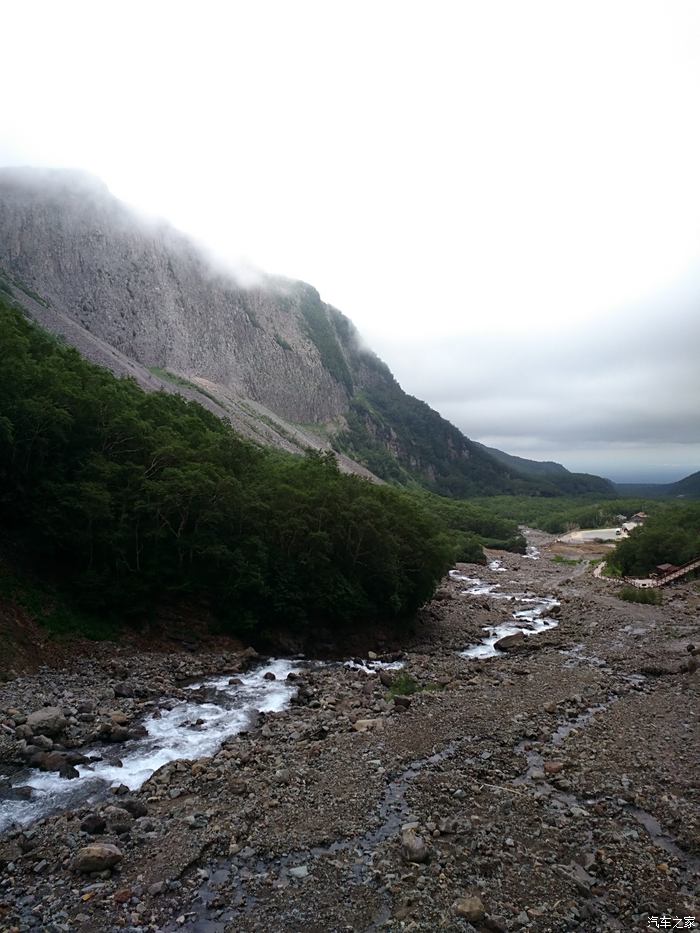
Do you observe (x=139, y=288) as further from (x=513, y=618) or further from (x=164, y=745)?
(x=164, y=745)

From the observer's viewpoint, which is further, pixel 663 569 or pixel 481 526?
pixel 481 526

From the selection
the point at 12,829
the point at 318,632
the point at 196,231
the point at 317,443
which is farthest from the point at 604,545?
the point at 196,231

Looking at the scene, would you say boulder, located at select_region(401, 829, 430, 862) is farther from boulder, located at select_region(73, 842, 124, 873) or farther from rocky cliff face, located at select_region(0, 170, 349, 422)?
rocky cliff face, located at select_region(0, 170, 349, 422)

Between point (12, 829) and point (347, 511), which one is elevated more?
point (347, 511)

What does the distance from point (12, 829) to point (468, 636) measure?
27.2m

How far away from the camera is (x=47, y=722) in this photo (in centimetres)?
1622

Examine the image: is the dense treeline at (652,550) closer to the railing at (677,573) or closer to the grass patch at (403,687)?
the railing at (677,573)

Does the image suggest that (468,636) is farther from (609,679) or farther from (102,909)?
(102,909)

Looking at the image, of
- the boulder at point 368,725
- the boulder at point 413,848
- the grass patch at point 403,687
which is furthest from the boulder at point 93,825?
the grass patch at point 403,687

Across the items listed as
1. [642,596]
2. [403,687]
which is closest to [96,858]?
[403,687]

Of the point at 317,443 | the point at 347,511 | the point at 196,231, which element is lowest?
the point at 347,511

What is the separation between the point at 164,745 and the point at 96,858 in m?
6.40

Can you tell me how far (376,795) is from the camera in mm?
13281

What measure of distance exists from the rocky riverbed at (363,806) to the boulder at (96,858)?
0.04m
